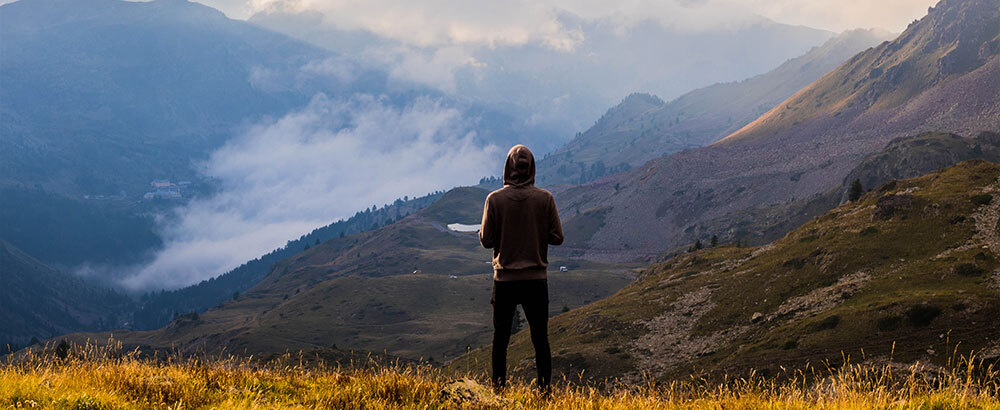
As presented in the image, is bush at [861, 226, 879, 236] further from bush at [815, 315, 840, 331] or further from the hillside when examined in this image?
bush at [815, 315, 840, 331]

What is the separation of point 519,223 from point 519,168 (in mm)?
934

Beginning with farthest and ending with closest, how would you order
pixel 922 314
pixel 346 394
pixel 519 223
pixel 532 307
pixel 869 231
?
pixel 869 231
pixel 922 314
pixel 519 223
pixel 532 307
pixel 346 394

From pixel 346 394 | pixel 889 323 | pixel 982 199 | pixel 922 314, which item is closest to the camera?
pixel 346 394

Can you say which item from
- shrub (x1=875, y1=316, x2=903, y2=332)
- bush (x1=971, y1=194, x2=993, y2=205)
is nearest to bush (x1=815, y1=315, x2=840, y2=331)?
shrub (x1=875, y1=316, x2=903, y2=332)

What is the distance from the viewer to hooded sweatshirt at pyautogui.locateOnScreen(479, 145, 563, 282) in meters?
11.0

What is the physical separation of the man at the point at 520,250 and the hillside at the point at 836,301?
31569 millimetres

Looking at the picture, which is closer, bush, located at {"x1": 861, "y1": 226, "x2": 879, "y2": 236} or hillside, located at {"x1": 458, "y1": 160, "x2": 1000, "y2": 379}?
hillside, located at {"x1": 458, "y1": 160, "x2": 1000, "y2": 379}

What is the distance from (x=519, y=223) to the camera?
1108 cm

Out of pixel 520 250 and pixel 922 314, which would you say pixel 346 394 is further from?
pixel 922 314

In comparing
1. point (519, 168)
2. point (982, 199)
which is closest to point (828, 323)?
point (982, 199)

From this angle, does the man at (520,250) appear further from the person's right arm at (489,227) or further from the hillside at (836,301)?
the hillside at (836,301)

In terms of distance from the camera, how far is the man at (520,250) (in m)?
10.9

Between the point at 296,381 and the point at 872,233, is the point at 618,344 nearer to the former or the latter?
the point at 872,233

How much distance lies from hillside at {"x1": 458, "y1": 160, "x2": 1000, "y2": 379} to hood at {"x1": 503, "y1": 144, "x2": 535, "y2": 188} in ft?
106
